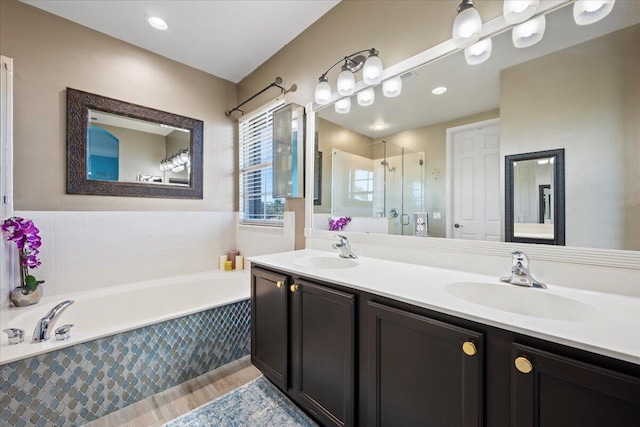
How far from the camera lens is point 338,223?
199 cm

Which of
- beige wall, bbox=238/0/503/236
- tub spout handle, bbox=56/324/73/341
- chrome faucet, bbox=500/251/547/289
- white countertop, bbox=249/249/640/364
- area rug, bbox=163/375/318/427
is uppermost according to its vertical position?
beige wall, bbox=238/0/503/236

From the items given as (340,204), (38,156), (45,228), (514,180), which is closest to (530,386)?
(514,180)

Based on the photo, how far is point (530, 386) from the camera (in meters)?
0.70

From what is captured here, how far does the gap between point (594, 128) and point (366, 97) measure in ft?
3.89

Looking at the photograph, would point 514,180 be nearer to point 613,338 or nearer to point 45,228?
point 613,338

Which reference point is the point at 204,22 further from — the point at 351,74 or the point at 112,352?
the point at 112,352

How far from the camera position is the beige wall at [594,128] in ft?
3.13

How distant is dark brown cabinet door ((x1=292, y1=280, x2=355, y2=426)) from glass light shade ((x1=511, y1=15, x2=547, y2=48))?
54.9 inches

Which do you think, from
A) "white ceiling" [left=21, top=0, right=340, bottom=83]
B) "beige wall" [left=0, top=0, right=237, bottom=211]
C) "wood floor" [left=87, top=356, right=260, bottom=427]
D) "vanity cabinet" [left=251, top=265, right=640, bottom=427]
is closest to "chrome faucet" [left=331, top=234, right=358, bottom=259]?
"vanity cabinet" [left=251, top=265, right=640, bottom=427]

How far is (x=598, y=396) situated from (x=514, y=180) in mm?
873

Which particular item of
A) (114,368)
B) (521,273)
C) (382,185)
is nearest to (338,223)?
(382,185)

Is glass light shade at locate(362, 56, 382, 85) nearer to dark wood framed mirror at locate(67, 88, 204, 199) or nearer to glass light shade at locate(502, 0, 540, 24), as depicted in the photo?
glass light shade at locate(502, 0, 540, 24)

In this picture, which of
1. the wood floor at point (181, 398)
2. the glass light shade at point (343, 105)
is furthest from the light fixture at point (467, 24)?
the wood floor at point (181, 398)

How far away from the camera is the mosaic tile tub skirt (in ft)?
4.24
